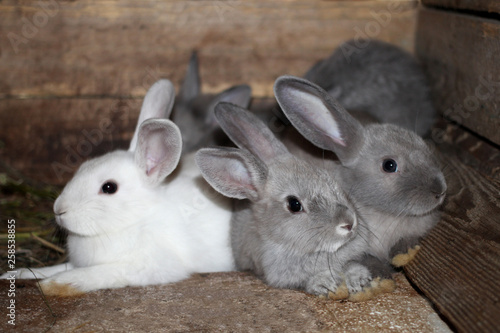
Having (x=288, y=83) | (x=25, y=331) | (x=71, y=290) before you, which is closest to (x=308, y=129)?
(x=288, y=83)

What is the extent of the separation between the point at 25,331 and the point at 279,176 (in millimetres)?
1529

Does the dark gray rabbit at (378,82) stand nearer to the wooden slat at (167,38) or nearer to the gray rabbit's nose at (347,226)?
the wooden slat at (167,38)

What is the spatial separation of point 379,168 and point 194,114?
6.43 feet

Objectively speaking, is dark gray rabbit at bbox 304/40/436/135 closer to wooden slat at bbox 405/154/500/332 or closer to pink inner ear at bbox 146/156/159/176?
wooden slat at bbox 405/154/500/332

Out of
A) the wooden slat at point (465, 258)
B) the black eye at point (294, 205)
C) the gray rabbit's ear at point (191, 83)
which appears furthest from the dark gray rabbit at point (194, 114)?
the wooden slat at point (465, 258)

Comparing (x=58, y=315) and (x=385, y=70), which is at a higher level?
(x=385, y=70)

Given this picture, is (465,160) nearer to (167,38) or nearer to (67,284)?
(167,38)

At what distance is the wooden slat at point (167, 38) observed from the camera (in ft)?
13.9

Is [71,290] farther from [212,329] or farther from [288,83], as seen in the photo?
[288,83]

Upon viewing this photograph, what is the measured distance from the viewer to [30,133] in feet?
14.4

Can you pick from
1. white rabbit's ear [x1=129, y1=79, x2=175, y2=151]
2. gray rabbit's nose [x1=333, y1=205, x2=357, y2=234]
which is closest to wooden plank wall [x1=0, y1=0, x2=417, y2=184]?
white rabbit's ear [x1=129, y1=79, x2=175, y2=151]

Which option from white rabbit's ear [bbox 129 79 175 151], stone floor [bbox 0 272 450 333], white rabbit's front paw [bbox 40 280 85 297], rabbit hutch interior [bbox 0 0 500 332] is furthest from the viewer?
white rabbit's ear [bbox 129 79 175 151]

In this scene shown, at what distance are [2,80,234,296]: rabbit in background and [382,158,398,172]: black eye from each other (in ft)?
3.67

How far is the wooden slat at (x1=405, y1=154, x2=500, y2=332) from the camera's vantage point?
Result: 219cm
